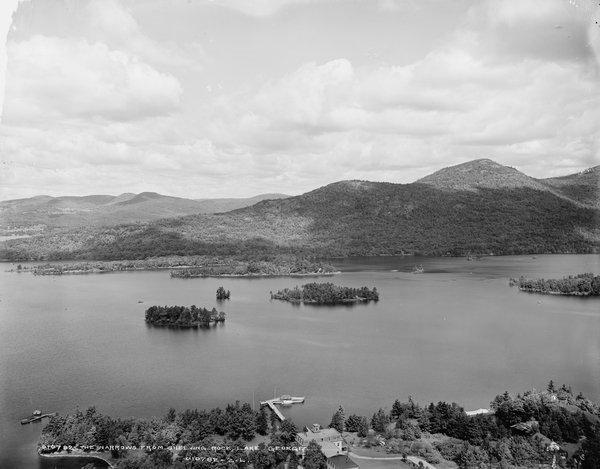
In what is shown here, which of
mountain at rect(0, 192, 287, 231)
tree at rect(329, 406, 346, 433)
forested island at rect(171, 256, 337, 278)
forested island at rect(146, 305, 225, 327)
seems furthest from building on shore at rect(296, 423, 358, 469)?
mountain at rect(0, 192, 287, 231)

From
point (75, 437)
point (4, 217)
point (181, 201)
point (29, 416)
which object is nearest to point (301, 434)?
point (75, 437)

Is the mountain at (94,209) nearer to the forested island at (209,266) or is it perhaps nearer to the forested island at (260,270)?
the forested island at (209,266)

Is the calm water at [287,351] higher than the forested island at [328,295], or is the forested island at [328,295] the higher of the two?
the forested island at [328,295]

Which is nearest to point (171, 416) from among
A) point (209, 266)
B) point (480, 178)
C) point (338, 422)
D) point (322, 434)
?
point (322, 434)

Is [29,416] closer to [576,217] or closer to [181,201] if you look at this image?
[576,217]

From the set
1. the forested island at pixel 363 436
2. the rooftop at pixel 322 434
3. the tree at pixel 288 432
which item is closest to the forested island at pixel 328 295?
the forested island at pixel 363 436

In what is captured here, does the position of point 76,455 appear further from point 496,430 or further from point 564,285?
point 564,285
